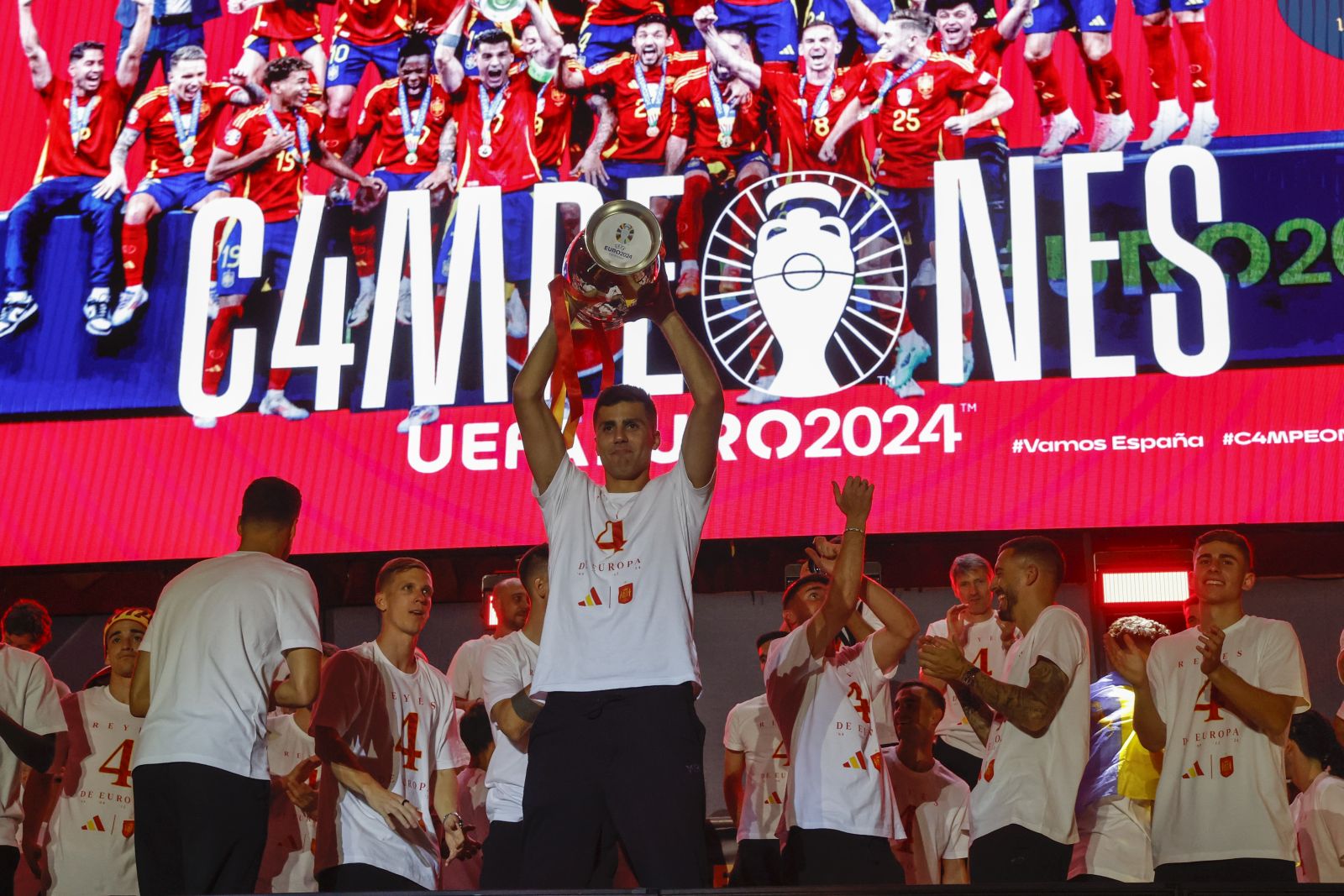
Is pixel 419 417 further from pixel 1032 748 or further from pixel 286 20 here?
pixel 1032 748

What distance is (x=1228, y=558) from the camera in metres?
4.43

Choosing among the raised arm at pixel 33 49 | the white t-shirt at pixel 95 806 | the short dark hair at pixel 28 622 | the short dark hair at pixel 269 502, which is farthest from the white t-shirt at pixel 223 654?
the raised arm at pixel 33 49

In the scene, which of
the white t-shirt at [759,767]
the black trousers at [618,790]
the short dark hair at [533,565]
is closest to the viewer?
the black trousers at [618,790]

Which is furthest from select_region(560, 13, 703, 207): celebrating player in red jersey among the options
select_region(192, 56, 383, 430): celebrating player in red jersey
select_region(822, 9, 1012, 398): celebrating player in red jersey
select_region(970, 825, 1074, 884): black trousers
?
select_region(970, 825, 1074, 884): black trousers

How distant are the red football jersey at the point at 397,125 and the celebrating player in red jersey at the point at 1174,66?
3283 mm

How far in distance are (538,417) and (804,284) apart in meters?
3.08

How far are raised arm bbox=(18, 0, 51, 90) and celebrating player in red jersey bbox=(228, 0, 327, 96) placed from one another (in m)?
1.02

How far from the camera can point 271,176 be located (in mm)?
7043

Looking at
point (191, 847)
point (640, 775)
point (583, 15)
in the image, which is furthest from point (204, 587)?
point (583, 15)

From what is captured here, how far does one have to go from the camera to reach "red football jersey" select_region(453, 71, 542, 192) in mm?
6906

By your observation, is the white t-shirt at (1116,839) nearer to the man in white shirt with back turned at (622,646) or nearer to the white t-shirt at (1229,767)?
the white t-shirt at (1229,767)

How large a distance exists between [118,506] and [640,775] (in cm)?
425

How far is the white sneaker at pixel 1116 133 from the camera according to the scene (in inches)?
261

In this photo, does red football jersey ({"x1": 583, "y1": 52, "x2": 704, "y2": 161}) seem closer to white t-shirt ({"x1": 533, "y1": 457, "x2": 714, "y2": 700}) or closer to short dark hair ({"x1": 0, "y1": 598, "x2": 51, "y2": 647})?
short dark hair ({"x1": 0, "y1": 598, "x2": 51, "y2": 647})
